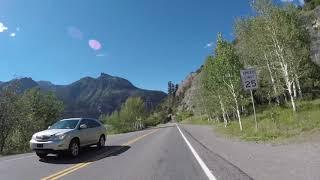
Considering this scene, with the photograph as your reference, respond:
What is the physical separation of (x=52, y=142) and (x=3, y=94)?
19702 mm

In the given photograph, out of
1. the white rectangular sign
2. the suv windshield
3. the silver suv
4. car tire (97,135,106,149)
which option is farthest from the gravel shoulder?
the white rectangular sign

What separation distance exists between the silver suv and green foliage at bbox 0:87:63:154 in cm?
1382

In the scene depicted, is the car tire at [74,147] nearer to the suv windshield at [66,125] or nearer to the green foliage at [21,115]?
the suv windshield at [66,125]

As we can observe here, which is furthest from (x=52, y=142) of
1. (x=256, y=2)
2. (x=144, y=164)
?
(x=256, y=2)

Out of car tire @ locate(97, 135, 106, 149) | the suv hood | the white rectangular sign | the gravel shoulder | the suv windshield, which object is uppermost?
the white rectangular sign

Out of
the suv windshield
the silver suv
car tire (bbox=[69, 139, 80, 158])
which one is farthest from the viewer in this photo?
the suv windshield

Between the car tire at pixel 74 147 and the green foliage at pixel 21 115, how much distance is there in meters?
15.0

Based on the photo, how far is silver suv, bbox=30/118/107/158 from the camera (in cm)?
1534

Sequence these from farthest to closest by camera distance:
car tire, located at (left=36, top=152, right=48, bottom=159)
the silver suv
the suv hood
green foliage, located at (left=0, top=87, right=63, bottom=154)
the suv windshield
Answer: green foliage, located at (left=0, top=87, right=63, bottom=154) < the suv windshield < car tire, located at (left=36, top=152, right=48, bottom=159) < the suv hood < the silver suv

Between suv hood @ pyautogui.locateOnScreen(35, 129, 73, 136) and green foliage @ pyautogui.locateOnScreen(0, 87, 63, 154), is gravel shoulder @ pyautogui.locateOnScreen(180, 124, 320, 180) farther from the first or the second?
green foliage @ pyautogui.locateOnScreen(0, 87, 63, 154)

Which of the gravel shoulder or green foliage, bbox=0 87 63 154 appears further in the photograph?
green foliage, bbox=0 87 63 154

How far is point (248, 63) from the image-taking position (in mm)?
50312

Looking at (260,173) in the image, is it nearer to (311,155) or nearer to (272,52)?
(311,155)

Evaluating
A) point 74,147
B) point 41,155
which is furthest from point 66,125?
point 41,155
